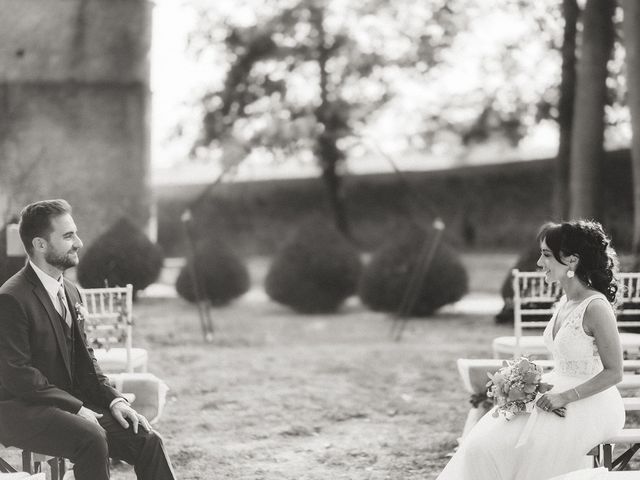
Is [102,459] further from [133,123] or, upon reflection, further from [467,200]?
[467,200]

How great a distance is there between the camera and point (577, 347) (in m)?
4.04

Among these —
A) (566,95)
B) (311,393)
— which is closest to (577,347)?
(311,393)

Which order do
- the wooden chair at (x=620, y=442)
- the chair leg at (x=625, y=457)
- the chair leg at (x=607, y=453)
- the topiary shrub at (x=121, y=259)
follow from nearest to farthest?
1. the wooden chair at (x=620, y=442)
2. the chair leg at (x=607, y=453)
3. the chair leg at (x=625, y=457)
4. the topiary shrub at (x=121, y=259)

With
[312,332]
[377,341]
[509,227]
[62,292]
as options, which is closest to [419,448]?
[62,292]

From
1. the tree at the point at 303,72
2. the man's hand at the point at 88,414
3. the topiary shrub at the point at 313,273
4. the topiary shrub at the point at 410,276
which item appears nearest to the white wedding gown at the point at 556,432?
the man's hand at the point at 88,414

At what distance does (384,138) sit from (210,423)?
1584cm

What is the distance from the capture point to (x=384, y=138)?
21.9 meters

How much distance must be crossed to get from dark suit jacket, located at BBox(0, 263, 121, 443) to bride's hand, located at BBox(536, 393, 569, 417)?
201 cm

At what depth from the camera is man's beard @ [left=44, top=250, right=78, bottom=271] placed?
157 inches

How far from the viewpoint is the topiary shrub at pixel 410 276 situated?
13336 millimetres

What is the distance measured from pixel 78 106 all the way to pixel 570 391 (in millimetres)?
7538

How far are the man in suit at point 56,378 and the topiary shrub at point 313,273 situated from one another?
10191 millimetres

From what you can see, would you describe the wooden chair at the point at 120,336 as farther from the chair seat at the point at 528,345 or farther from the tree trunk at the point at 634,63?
the tree trunk at the point at 634,63

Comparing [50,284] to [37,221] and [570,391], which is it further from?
[570,391]
